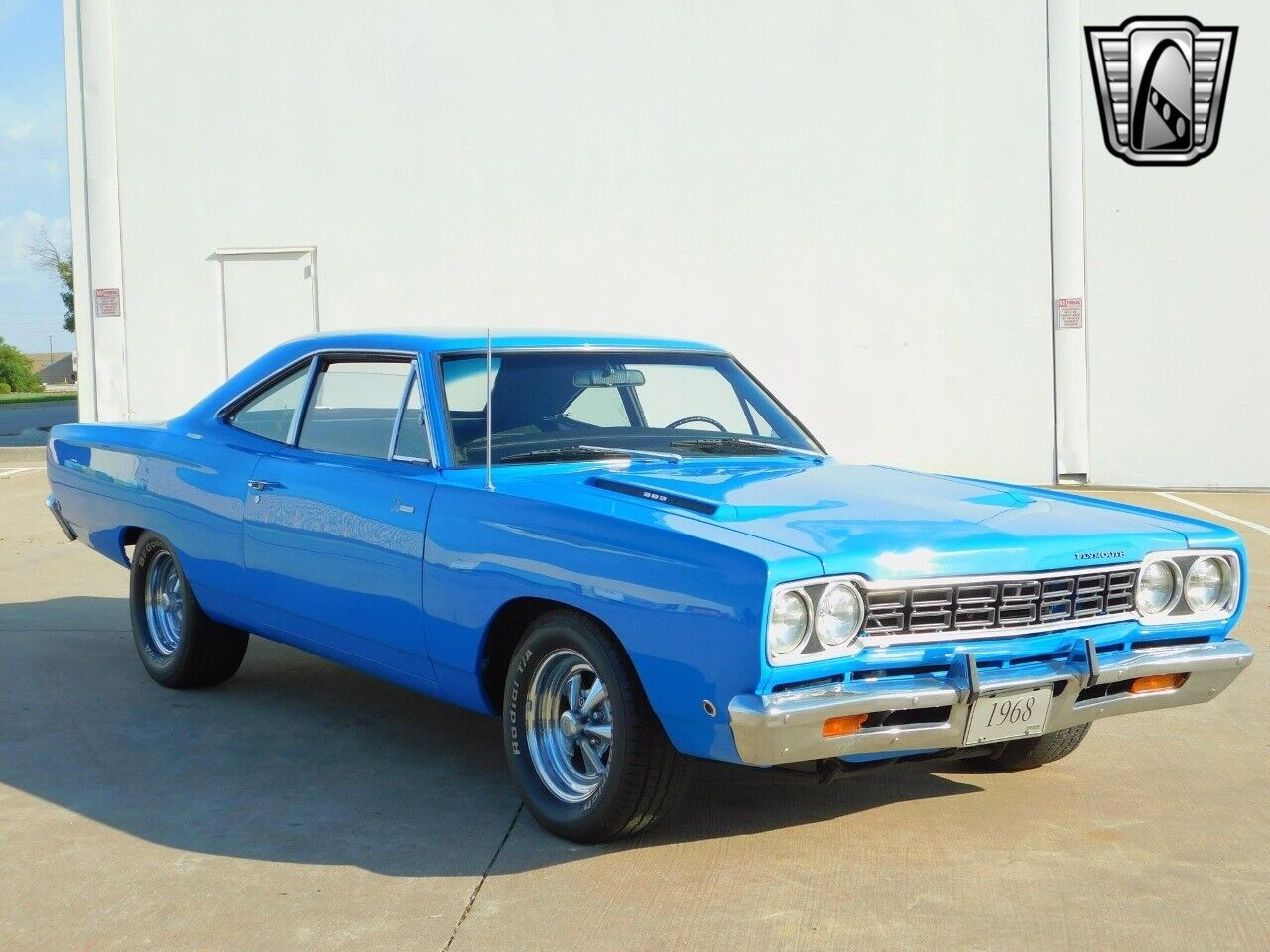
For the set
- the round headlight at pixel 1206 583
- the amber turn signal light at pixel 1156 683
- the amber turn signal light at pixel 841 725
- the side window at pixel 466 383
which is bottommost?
the amber turn signal light at pixel 1156 683

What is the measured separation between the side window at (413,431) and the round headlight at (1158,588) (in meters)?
2.24

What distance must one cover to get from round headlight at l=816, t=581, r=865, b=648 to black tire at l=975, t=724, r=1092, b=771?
143 cm

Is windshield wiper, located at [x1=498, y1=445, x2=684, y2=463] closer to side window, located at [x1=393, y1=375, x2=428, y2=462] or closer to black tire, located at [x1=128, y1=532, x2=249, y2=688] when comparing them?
side window, located at [x1=393, y1=375, x2=428, y2=462]

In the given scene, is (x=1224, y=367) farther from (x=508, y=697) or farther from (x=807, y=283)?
(x=508, y=697)

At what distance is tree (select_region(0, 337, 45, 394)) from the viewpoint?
191ft

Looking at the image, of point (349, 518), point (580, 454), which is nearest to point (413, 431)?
point (349, 518)

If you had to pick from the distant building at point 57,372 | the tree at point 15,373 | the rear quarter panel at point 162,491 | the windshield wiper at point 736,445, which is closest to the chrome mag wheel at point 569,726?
the windshield wiper at point 736,445

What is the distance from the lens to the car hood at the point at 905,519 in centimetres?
392

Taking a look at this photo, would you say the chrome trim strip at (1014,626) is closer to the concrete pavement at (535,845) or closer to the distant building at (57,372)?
the concrete pavement at (535,845)

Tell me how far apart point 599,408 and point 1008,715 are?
188cm

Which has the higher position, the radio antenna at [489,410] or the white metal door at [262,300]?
the white metal door at [262,300]

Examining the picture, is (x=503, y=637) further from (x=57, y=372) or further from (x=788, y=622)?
(x=57, y=372)

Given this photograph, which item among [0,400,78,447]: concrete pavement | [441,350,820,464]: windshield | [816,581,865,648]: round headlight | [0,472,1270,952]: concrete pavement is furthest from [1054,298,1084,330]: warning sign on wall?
[0,400,78,447]: concrete pavement

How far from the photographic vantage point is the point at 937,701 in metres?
3.84
